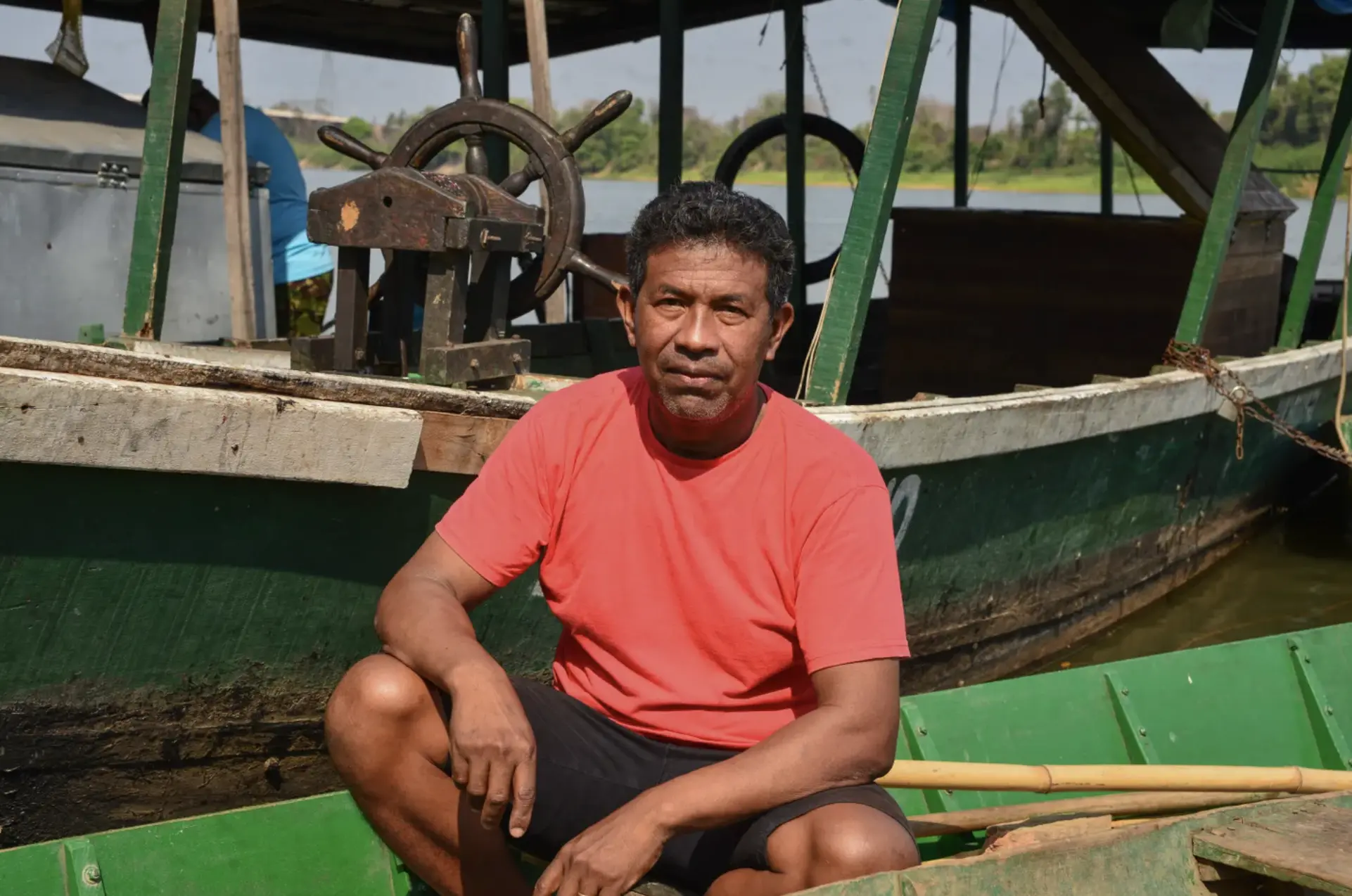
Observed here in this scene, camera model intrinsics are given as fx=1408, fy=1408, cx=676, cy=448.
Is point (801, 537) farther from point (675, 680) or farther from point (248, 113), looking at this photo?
point (248, 113)

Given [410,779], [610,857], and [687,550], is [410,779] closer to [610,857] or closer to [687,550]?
[610,857]

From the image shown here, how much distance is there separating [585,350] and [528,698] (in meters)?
4.04

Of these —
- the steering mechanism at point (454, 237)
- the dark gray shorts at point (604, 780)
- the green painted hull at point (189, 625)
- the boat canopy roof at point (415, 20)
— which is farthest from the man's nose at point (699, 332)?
the boat canopy roof at point (415, 20)

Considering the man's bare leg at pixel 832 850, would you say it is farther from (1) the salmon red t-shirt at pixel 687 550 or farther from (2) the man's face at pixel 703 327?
(2) the man's face at pixel 703 327

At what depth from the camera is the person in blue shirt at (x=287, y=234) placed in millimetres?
6965

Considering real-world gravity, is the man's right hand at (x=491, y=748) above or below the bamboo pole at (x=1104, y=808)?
above

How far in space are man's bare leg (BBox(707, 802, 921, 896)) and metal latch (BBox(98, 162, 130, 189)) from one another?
471cm

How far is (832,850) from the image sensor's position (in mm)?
2096

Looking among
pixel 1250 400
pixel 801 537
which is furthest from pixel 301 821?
pixel 1250 400

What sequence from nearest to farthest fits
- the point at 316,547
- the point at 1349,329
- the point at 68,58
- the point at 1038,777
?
the point at 1038,777 < the point at 316,547 < the point at 68,58 < the point at 1349,329

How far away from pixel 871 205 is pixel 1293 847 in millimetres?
2149

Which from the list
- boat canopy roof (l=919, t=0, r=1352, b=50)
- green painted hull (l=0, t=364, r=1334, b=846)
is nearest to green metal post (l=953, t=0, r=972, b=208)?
boat canopy roof (l=919, t=0, r=1352, b=50)

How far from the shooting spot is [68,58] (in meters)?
6.25

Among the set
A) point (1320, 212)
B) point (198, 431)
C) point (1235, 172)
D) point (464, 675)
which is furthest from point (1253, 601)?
point (464, 675)
